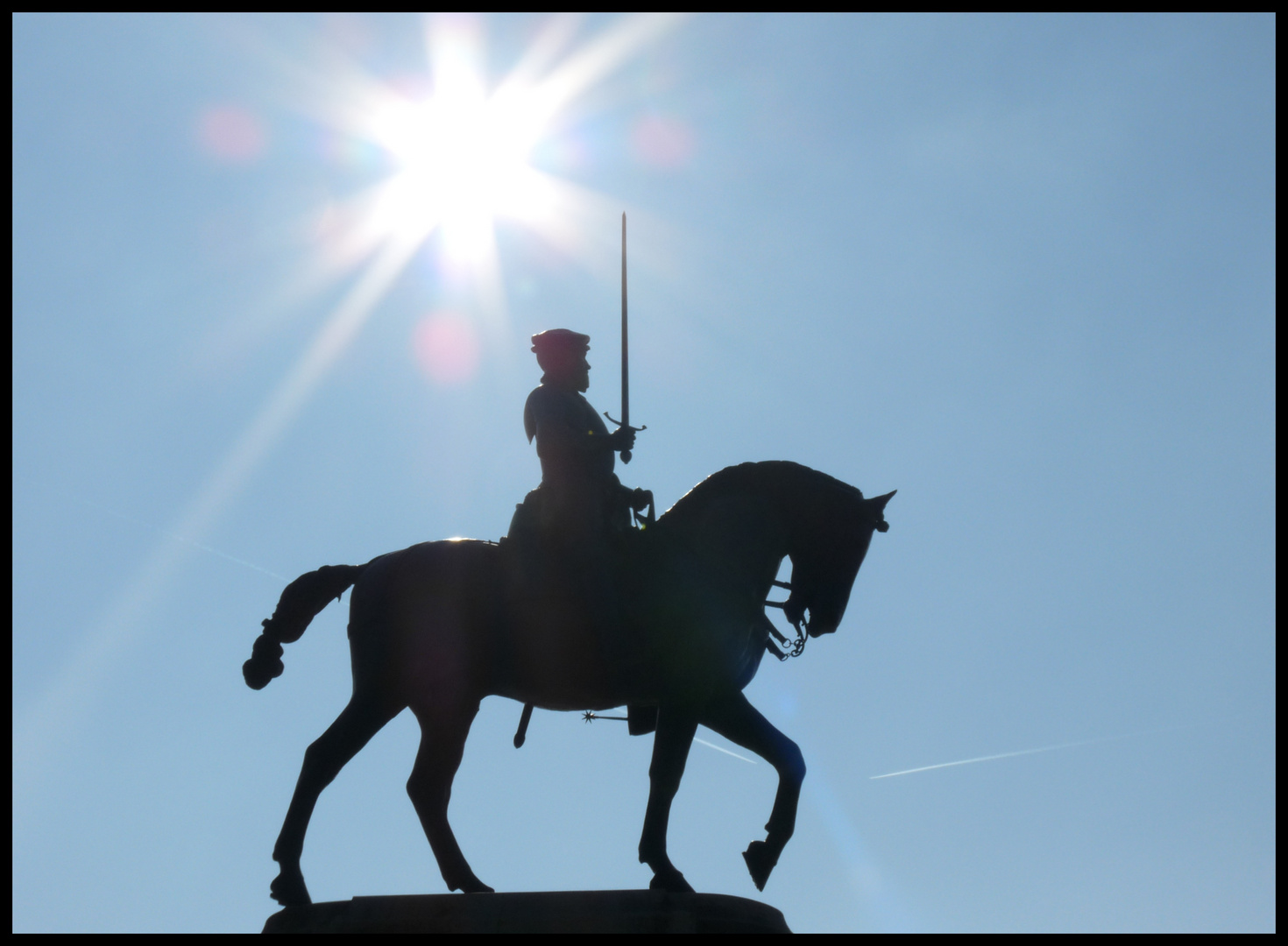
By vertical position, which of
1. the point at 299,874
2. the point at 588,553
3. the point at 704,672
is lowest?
the point at 299,874

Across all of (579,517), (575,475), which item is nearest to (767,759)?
(579,517)

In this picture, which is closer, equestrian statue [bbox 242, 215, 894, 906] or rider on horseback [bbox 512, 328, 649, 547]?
equestrian statue [bbox 242, 215, 894, 906]

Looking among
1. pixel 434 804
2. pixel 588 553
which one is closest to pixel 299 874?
pixel 434 804

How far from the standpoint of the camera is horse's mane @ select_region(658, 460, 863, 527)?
11.7 m

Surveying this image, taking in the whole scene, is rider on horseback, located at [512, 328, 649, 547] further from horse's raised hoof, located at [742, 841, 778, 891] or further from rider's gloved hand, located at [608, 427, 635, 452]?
horse's raised hoof, located at [742, 841, 778, 891]

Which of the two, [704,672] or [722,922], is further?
[704,672]

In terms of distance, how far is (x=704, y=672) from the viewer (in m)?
11.2

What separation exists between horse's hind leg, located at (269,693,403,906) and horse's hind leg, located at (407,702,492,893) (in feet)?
1.09

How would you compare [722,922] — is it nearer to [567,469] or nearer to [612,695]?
[612,695]

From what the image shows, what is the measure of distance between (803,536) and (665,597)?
1.11m

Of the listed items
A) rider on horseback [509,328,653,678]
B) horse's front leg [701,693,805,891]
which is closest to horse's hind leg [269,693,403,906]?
rider on horseback [509,328,653,678]

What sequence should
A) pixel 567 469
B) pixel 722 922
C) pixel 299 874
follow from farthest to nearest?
pixel 567 469 < pixel 299 874 < pixel 722 922

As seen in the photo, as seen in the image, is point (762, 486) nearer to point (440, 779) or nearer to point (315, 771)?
point (440, 779)

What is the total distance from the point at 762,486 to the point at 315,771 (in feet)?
12.1
